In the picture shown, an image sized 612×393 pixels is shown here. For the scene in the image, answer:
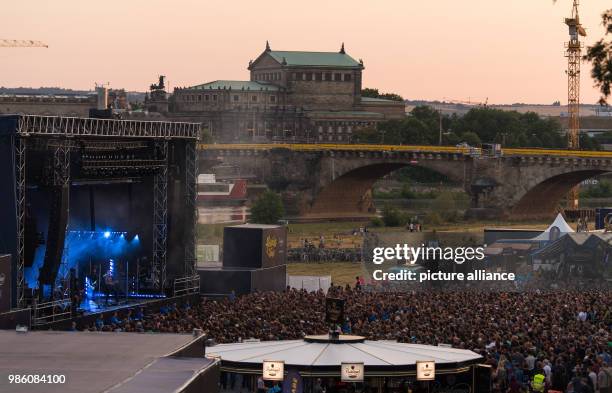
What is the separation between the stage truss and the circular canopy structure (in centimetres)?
927

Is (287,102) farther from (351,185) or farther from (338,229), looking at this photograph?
(338,229)

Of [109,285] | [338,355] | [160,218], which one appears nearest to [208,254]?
[160,218]

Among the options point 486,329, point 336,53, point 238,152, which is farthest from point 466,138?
point 486,329

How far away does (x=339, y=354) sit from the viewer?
984 inches

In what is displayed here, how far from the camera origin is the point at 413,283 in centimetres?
4141

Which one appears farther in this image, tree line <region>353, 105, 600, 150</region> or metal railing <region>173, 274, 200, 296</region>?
tree line <region>353, 105, 600, 150</region>

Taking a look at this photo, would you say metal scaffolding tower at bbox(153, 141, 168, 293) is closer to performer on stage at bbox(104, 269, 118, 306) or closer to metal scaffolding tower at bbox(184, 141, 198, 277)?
metal scaffolding tower at bbox(184, 141, 198, 277)

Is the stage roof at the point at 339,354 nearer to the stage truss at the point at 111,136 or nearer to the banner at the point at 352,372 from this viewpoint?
the banner at the point at 352,372

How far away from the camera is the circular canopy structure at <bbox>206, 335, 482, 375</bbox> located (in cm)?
2427

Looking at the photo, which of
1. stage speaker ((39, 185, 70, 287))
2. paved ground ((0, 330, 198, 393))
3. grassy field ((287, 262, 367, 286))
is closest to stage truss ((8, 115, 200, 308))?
stage speaker ((39, 185, 70, 287))

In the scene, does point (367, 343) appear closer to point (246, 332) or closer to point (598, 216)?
point (246, 332)

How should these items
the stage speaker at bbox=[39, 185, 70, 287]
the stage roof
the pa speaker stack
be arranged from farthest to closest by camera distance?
the pa speaker stack → the stage speaker at bbox=[39, 185, 70, 287] → the stage roof

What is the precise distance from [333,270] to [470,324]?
31420mm

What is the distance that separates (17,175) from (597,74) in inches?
758
